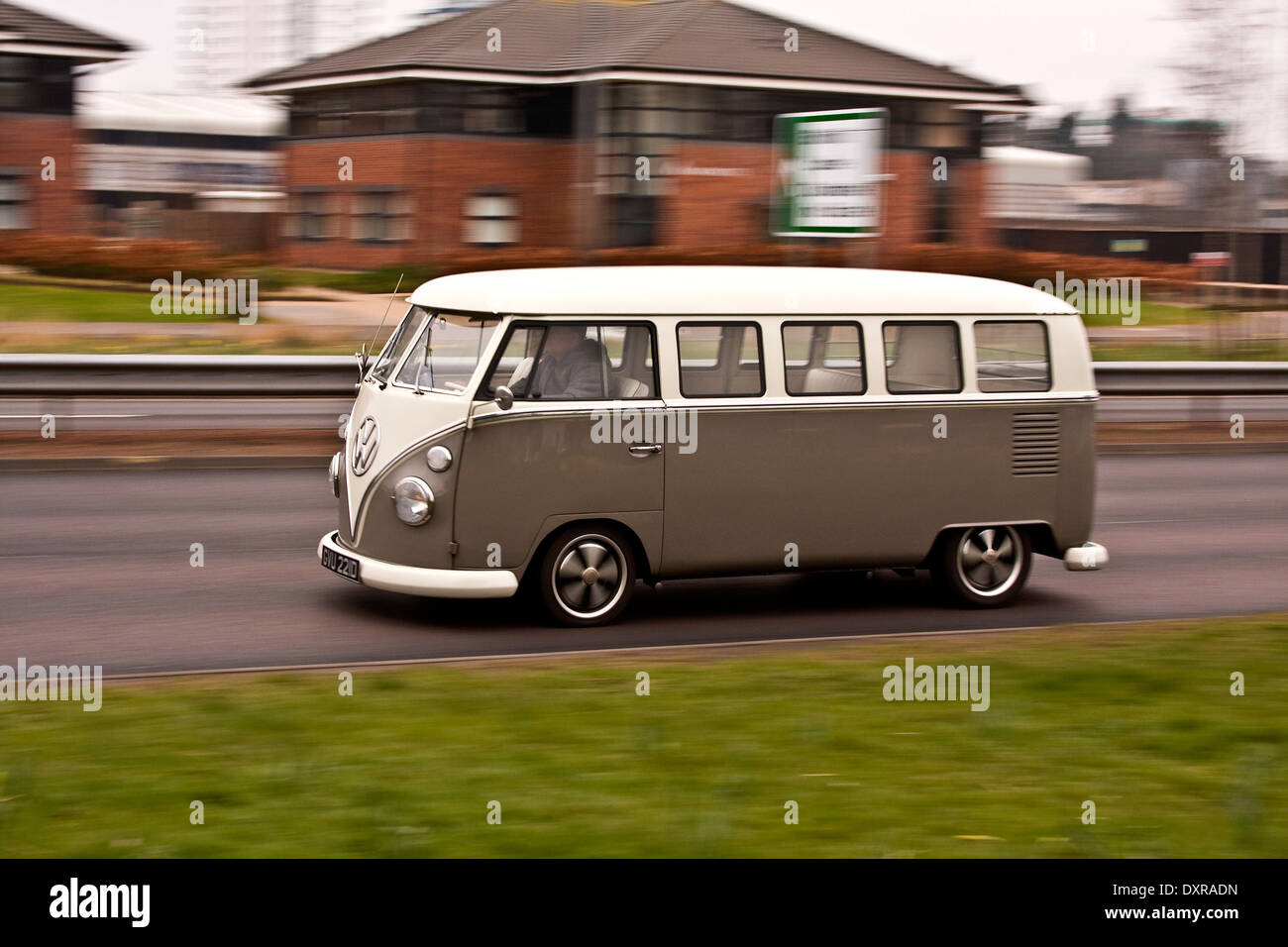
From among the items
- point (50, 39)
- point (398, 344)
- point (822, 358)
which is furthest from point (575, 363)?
point (50, 39)

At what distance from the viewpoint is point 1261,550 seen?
12992 mm

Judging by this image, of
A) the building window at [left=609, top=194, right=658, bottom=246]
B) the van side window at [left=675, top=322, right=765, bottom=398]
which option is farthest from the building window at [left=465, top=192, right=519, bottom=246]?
the van side window at [left=675, top=322, right=765, bottom=398]

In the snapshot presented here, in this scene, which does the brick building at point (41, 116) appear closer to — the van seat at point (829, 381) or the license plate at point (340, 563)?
Result: the license plate at point (340, 563)

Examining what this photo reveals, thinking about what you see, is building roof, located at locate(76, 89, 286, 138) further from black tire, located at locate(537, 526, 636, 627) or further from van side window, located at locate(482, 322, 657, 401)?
black tire, located at locate(537, 526, 636, 627)

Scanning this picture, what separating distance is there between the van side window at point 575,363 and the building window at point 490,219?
3851cm

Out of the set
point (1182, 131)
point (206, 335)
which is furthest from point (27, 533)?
point (1182, 131)

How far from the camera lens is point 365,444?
9789 mm

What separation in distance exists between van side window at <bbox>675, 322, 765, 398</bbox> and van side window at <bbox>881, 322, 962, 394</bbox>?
0.86m

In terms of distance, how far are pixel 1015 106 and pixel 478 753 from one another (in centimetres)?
4475

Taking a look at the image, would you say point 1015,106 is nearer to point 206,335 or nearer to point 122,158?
point 206,335

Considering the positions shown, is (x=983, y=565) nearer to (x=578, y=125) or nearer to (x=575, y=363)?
(x=575, y=363)

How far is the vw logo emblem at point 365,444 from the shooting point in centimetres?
967

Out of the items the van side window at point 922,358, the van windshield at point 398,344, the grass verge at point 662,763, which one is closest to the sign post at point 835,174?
the van side window at point 922,358
